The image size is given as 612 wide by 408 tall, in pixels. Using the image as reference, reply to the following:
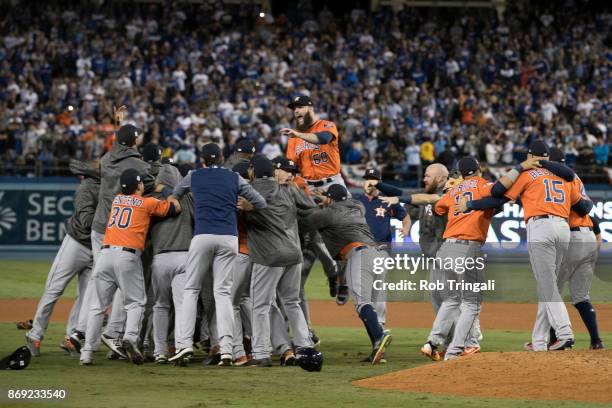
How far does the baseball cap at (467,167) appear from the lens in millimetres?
11664

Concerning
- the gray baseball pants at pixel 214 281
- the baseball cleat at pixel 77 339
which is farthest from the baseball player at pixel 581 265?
the baseball cleat at pixel 77 339

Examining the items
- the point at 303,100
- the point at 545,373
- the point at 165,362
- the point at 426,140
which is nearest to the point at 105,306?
the point at 165,362

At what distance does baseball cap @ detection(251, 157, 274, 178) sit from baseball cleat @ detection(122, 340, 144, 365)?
2.18 meters

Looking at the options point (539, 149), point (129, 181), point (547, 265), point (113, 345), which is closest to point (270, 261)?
point (129, 181)

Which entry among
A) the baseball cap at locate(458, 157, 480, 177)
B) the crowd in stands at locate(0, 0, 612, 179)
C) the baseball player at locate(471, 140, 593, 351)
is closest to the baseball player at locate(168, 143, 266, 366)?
the baseball cap at locate(458, 157, 480, 177)

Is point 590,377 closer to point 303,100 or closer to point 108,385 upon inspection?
point 108,385

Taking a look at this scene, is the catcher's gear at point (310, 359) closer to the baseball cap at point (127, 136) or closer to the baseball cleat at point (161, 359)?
the baseball cleat at point (161, 359)

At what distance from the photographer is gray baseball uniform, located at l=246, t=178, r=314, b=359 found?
36.9 ft

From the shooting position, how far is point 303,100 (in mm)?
12836

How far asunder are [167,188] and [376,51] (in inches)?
895

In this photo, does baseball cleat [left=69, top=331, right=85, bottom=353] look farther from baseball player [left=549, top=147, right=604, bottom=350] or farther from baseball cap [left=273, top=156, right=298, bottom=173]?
baseball player [left=549, top=147, right=604, bottom=350]

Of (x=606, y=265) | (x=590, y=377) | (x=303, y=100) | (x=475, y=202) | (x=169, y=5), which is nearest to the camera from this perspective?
(x=590, y=377)

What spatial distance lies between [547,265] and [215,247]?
3.53 metres

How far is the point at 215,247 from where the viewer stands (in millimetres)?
11062
